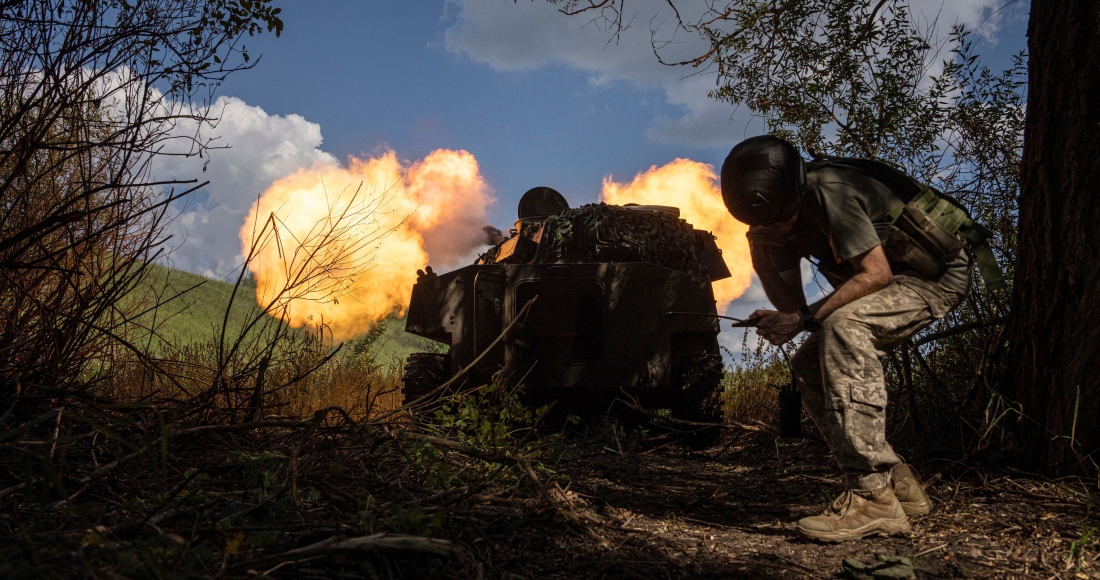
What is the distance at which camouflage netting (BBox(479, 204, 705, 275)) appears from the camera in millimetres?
8156

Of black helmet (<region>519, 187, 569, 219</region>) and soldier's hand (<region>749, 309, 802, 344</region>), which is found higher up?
black helmet (<region>519, 187, 569, 219</region>)

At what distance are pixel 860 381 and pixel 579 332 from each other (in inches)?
158

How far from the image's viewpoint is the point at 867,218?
11.2 ft

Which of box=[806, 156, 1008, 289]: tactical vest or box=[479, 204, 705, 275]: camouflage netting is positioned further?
box=[479, 204, 705, 275]: camouflage netting

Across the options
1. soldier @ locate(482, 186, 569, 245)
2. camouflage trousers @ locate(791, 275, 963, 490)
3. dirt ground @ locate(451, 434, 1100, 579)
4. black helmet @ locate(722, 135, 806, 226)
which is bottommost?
dirt ground @ locate(451, 434, 1100, 579)

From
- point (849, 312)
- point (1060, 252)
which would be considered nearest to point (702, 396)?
point (1060, 252)

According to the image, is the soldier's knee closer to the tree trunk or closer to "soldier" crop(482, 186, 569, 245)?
the tree trunk

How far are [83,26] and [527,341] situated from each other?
4.09 metres

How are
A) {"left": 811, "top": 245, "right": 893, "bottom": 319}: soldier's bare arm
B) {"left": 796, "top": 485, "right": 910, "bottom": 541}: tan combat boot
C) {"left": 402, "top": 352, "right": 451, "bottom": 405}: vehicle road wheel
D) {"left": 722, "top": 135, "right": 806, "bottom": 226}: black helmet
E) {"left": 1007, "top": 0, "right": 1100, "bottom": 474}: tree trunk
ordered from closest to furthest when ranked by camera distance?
{"left": 796, "top": 485, "right": 910, "bottom": 541}: tan combat boot, {"left": 811, "top": 245, "right": 893, "bottom": 319}: soldier's bare arm, {"left": 722, "top": 135, "right": 806, "bottom": 226}: black helmet, {"left": 1007, "top": 0, "right": 1100, "bottom": 474}: tree trunk, {"left": 402, "top": 352, "right": 451, "bottom": 405}: vehicle road wheel

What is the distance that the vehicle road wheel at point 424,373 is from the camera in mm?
7406

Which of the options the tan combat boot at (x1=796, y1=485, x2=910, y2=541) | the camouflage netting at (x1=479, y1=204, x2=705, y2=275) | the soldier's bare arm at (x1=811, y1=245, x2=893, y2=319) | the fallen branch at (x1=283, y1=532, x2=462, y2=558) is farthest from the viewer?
the camouflage netting at (x1=479, y1=204, x2=705, y2=275)

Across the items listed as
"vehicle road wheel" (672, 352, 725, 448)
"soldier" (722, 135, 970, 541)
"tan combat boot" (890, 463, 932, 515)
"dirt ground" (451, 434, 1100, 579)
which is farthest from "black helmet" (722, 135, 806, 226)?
"vehicle road wheel" (672, 352, 725, 448)

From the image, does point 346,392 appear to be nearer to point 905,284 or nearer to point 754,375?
point 754,375

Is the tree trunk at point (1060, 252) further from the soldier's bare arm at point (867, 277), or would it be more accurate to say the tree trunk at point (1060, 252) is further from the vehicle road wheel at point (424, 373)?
the vehicle road wheel at point (424, 373)
